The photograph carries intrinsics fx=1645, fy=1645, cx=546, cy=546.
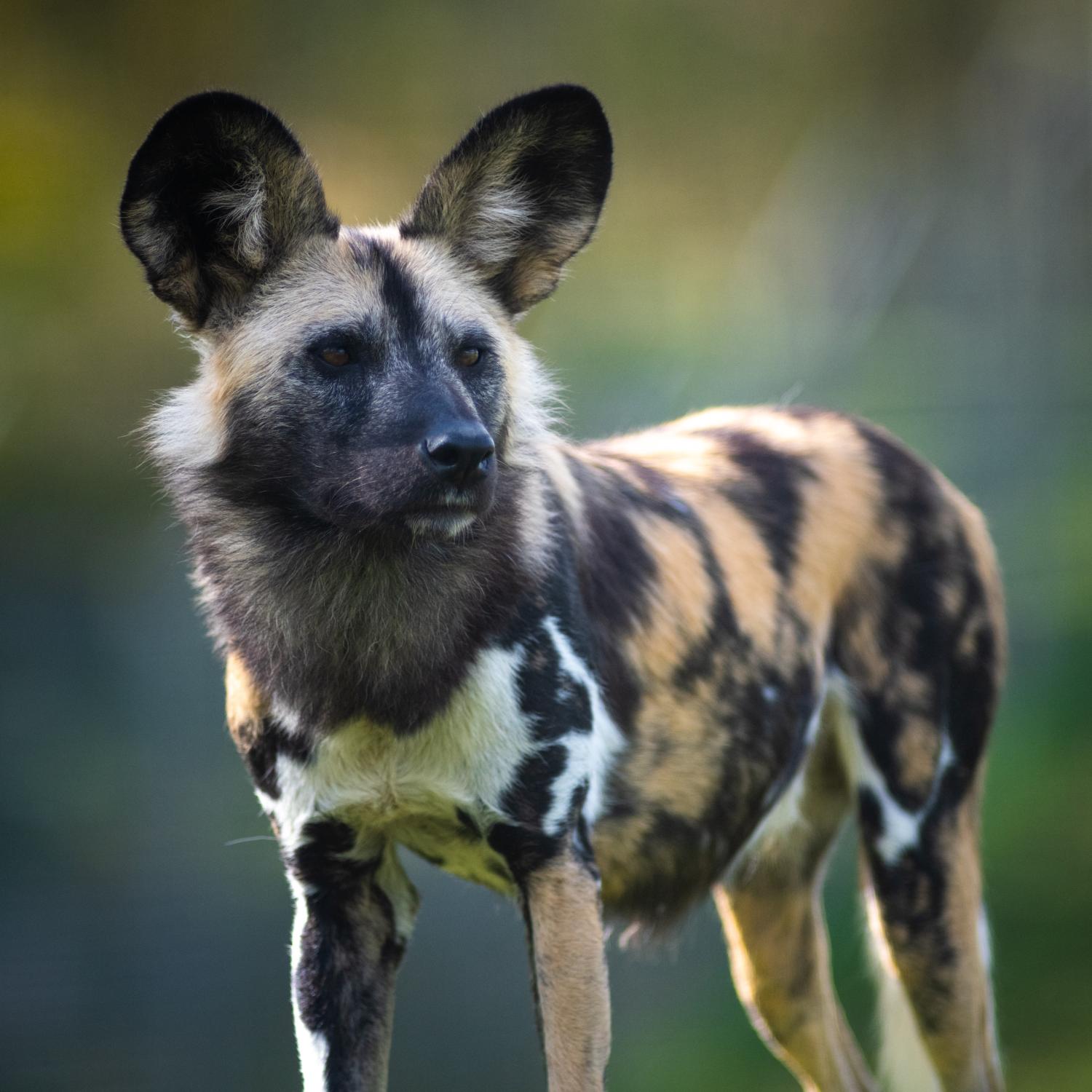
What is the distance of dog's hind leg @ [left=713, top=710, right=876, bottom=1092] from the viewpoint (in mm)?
2701

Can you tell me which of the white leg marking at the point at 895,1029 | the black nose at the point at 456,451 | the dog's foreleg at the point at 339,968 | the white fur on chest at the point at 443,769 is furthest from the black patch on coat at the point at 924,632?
the black nose at the point at 456,451

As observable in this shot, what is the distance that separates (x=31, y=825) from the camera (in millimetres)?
5184

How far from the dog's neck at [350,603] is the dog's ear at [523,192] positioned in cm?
32

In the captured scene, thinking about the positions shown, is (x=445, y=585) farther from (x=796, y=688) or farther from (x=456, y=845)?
(x=796, y=688)

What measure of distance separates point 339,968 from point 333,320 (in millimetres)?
794

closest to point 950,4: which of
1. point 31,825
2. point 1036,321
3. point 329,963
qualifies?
point 1036,321

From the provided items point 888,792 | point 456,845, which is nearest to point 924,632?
point 888,792

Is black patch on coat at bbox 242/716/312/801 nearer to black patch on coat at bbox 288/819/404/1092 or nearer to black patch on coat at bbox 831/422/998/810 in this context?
black patch on coat at bbox 288/819/404/1092

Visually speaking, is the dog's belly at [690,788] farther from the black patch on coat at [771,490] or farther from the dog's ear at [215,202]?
the dog's ear at [215,202]

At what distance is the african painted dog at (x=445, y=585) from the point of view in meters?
1.89

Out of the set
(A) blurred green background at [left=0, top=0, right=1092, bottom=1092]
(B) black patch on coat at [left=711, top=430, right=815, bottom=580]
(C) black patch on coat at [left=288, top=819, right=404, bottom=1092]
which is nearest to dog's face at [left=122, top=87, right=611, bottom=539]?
(C) black patch on coat at [left=288, top=819, right=404, bottom=1092]

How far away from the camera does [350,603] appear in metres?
1.97

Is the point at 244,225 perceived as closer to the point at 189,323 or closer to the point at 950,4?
the point at 189,323

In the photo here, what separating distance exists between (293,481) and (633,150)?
494cm
